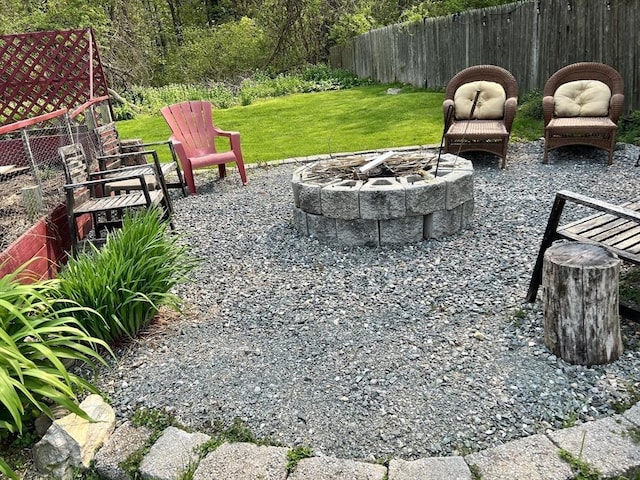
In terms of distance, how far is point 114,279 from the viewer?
2.79 metres

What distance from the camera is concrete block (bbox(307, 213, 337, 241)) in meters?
4.07

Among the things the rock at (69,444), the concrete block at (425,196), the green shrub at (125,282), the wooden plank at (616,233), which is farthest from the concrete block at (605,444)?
the concrete block at (425,196)

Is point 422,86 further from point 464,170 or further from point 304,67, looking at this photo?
point 464,170

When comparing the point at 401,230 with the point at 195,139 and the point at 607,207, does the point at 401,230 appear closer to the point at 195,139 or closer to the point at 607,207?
the point at 607,207

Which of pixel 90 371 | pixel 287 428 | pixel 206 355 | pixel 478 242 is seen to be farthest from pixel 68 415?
pixel 478 242

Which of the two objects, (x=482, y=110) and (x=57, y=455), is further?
(x=482, y=110)

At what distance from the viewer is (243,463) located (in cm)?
195

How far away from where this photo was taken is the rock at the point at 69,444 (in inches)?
79.4

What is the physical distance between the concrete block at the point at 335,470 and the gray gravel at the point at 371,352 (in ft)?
0.31

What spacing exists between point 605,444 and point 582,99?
5147 mm

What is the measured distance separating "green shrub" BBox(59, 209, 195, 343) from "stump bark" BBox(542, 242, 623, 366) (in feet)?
6.43

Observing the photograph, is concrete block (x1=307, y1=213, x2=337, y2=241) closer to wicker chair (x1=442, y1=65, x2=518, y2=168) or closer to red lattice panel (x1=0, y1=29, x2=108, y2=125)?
wicker chair (x1=442, y1=65, x2=518, y2=168)

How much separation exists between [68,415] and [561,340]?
213 cm

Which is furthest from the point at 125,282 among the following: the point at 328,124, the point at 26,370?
the point at 328,124
